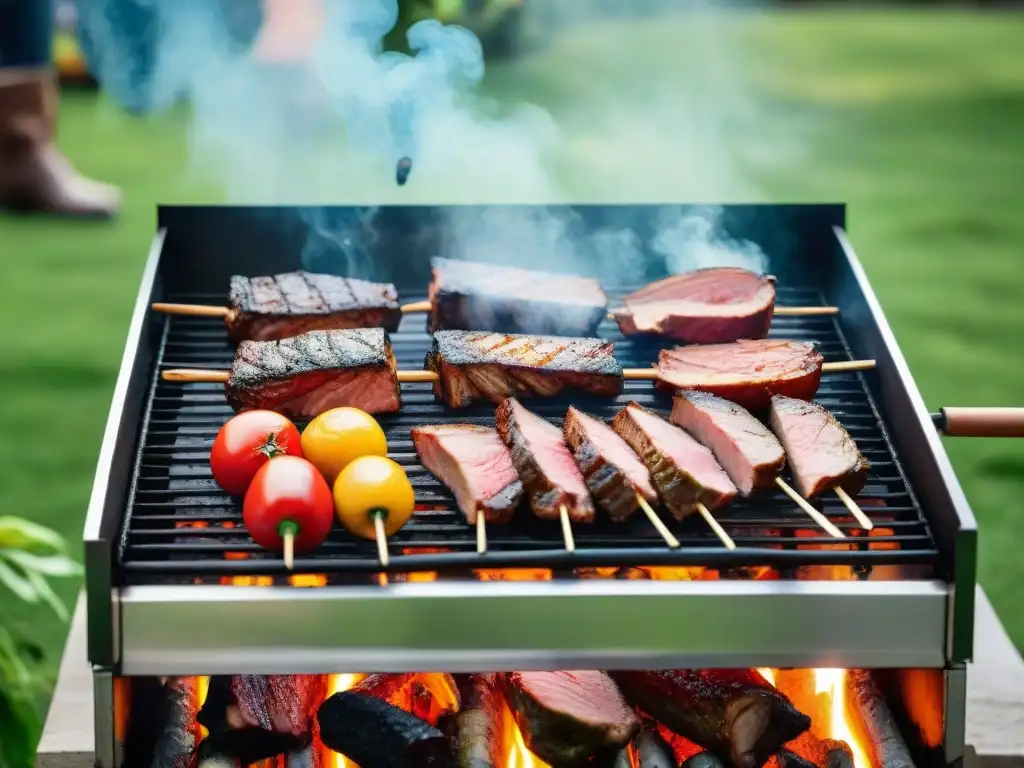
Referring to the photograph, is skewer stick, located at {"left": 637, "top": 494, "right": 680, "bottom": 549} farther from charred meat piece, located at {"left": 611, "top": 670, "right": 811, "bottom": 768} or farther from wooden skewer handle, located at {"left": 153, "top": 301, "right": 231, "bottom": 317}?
wooden skewer handle, located at {"left": 153, "top": 301, "right": 231, "bottom": 317}

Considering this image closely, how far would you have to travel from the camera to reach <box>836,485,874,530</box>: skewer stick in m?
3.03

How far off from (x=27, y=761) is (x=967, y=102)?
42.6ft

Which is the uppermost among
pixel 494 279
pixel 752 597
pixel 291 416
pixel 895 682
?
pixel 494 279

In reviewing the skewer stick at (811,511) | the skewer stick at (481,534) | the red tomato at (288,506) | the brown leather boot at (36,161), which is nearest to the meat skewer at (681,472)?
the skewer stick at (811,511)

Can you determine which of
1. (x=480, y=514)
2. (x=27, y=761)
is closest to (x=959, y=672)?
(x=480, y=514)

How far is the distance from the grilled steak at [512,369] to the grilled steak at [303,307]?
1.18 feet

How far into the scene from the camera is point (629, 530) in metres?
3.14

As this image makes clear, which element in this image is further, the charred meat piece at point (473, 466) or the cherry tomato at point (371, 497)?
the charred meat piece at point (473, 466)

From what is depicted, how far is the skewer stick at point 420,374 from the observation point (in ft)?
11.9

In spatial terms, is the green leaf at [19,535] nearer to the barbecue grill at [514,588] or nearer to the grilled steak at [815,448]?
the barbecue grill at [514,588]

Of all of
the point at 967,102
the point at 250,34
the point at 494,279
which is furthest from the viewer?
the point at 967,102

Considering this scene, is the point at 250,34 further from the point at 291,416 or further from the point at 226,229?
the point at 291,416

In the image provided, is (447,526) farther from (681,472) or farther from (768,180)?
(768,180)

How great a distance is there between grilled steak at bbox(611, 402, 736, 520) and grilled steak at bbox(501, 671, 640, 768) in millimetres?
583
